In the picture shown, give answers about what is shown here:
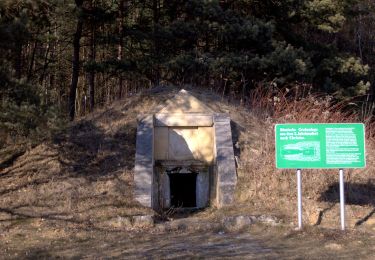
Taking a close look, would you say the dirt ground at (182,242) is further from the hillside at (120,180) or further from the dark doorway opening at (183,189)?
the dark doorway opening at (183,189)

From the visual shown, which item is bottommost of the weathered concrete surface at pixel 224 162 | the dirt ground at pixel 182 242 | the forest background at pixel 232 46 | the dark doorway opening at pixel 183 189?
the dirt ground at pixel 182 242

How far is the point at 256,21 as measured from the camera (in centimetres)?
1827

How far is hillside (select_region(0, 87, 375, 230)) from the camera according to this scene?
1042 cm

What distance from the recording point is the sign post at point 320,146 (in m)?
9.71

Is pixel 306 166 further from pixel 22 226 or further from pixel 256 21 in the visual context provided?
pixel 256 21

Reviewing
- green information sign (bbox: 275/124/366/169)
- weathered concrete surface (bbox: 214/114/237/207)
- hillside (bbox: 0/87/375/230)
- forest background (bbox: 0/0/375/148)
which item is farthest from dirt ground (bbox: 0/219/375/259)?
forest background (bbox: 0/0/375/148)

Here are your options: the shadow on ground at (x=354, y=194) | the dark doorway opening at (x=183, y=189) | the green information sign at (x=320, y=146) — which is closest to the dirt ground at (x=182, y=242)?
the green information sign at (x=320, y=146)

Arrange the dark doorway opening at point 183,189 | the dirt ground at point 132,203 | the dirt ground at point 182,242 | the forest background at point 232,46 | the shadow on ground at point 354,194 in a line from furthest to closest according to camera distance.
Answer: the forest background at point 232,46 → the dark doorway opening at point 183,189 → the shadow on ground at point 354,194 → the dirt ground at point 132,203 → the dirt ground at point 182,242

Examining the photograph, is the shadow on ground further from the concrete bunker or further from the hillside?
the concrete bunker

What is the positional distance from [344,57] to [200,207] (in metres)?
10.5

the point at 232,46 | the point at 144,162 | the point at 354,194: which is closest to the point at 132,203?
the point at 144,162

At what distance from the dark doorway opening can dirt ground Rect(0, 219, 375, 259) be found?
3.57 m

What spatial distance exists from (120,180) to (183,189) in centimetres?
270

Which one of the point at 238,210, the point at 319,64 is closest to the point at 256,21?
the point at 319,64
